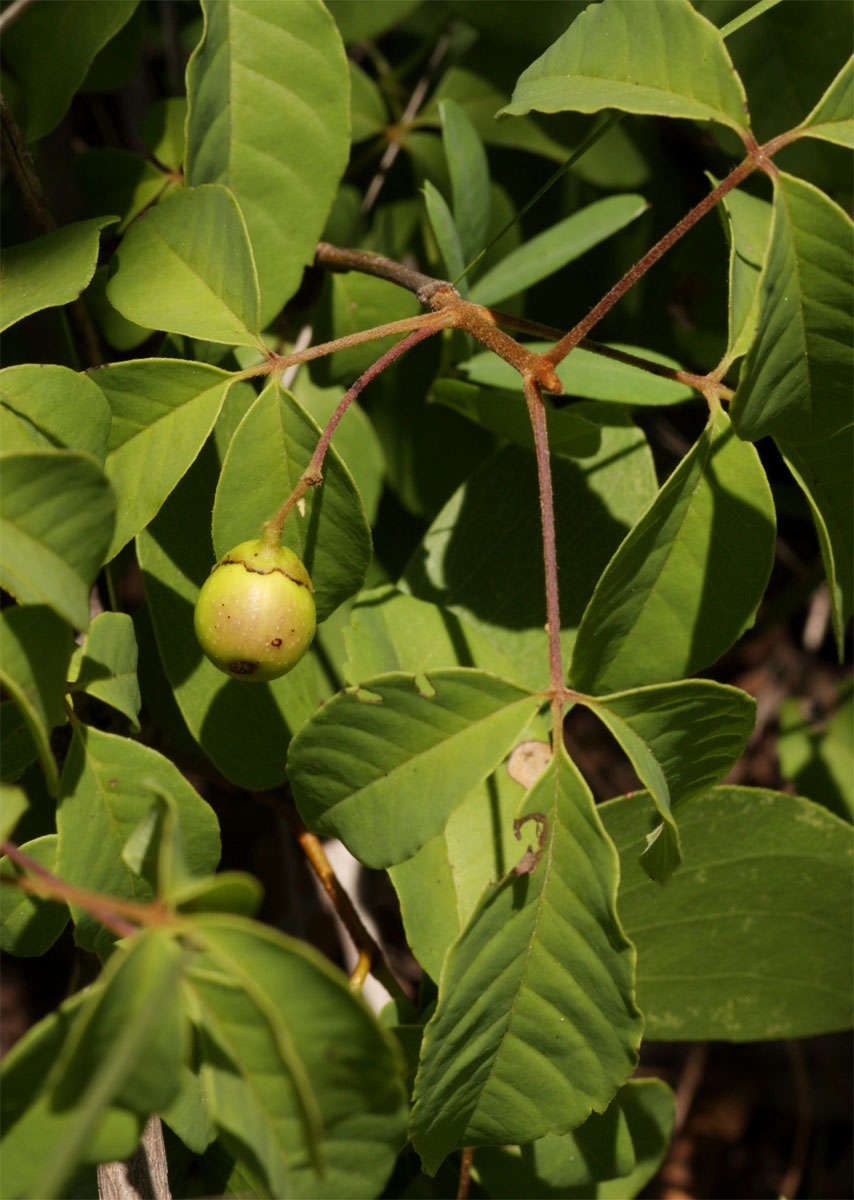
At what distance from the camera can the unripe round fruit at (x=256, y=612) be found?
3.28 feet

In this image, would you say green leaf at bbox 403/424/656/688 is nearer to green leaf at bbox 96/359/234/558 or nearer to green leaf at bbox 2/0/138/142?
green leaf at bbox 96/359/234/558

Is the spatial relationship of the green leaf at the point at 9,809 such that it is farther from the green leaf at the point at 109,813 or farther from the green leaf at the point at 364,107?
the green leaf at the point at 364,107

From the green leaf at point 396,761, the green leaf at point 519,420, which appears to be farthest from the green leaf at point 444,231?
the green leaf at point 396,761

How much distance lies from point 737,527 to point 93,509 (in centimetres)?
70

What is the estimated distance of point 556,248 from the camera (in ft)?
4.89

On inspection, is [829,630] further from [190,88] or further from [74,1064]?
[74,1064]

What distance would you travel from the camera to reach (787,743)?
189cm

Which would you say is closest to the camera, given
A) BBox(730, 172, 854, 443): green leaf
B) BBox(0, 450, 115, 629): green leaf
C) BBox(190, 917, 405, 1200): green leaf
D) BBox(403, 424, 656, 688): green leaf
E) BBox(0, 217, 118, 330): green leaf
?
BBox(190, 917, 405, 1200): green leaf

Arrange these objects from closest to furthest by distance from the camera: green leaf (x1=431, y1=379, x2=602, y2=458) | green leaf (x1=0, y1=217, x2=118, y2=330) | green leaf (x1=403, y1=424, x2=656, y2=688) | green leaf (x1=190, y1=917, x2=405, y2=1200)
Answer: green leaf (x1=190, y1=917, x2=405, y2=1200)
green leaf (x1=0, y1=217, x2=118, y2=330)
green leaf (x1=431, y1=379, x2=602, y2=458)
green leaf (x1=403, y1=424, x2=656, y2=688)

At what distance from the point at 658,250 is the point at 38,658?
685mm

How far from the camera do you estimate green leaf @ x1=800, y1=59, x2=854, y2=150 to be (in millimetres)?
1011

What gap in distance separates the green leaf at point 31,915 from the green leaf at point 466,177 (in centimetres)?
93

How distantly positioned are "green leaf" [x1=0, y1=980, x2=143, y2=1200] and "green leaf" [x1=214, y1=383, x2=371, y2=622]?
0.47 meters

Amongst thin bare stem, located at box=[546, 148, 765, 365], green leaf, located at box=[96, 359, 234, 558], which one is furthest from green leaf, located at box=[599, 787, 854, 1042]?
green leaf, located at box=[96, 359, 234, 558]
